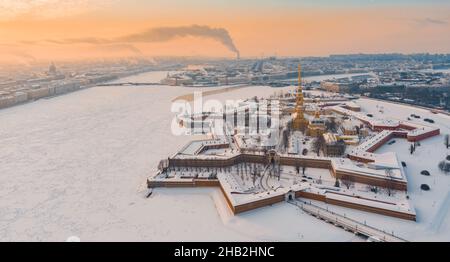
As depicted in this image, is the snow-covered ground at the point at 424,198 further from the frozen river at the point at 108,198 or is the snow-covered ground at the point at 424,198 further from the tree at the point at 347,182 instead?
the tree at the point at 347,182

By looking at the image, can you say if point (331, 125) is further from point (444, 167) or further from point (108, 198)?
point (108, 198)

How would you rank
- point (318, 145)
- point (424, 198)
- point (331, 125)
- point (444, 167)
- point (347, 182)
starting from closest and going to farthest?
1. point (424, 198)
2. point (347, 182)
3. point (444, 167)
4. point (318, 145)
5. point (331, 125)

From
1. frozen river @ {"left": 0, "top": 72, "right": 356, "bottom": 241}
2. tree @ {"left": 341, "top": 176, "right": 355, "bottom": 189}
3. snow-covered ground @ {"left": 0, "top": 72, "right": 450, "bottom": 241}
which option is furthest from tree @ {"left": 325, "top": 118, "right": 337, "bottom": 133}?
frozen river @ {"left": 0, "top": 72, "right": 356, "bottom": 241}

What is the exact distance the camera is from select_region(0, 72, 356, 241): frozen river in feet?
26.3

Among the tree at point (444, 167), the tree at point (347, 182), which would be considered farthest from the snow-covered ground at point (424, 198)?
the tree at point (347, 182)

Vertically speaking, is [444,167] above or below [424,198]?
above

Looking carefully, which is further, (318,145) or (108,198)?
(318,145)

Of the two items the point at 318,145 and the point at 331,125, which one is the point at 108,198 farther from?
the point at 331,125

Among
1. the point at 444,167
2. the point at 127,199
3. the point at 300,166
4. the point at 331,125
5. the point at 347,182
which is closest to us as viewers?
the point at 127,199

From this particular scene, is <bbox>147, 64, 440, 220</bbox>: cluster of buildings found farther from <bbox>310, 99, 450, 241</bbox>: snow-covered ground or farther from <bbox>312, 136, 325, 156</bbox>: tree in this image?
<bbox>310, 99, 450, 241</bbox>: snow-covered ground

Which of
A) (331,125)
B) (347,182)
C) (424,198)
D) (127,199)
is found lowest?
(127,199)

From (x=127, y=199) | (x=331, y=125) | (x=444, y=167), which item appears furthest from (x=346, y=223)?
(x=331, y=125)

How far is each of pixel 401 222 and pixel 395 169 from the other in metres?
2.88

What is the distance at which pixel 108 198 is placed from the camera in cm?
979
